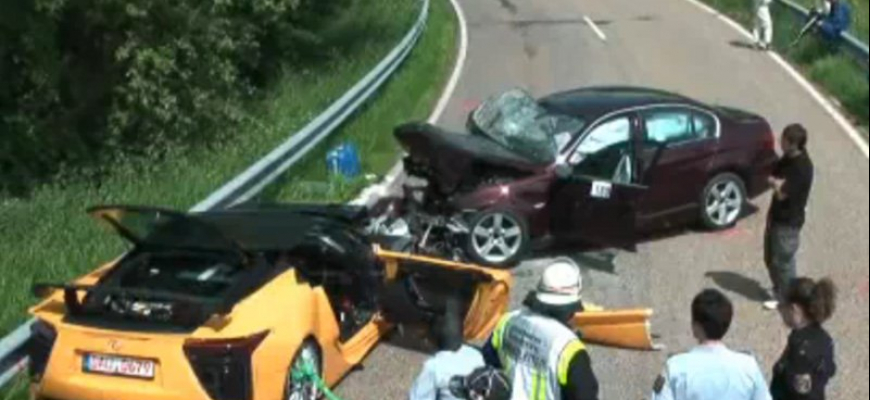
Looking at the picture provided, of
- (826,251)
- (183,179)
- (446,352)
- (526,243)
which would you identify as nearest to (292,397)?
(446,352)

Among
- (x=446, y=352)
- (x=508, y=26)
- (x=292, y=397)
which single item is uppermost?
(x=508, y=26)

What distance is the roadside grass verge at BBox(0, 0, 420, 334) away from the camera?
35.7 feet

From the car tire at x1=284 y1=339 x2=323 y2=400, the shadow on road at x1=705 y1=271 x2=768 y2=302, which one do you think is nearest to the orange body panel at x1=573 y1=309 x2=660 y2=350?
the car tire at x1=284 y1=339 x2=323 y2=400

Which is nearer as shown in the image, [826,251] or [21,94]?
[826,251]

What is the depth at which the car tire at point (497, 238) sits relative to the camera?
12.0 m

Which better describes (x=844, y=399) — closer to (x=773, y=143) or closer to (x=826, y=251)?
(x=826, y=251)

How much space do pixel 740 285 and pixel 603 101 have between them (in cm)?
264

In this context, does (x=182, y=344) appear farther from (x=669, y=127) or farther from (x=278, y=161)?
(x=669, y=127)

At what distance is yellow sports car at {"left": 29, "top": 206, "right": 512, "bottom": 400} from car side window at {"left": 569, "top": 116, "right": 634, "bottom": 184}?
341 centimetres

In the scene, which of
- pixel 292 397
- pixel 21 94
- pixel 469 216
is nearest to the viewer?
pixel 292 397

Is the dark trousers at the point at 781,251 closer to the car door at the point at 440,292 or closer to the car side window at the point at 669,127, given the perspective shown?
the car door at the point at 440,292

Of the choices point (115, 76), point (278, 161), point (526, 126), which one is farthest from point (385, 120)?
point (115, 76)

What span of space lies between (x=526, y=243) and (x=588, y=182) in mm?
740

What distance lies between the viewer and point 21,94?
76.8 feet
